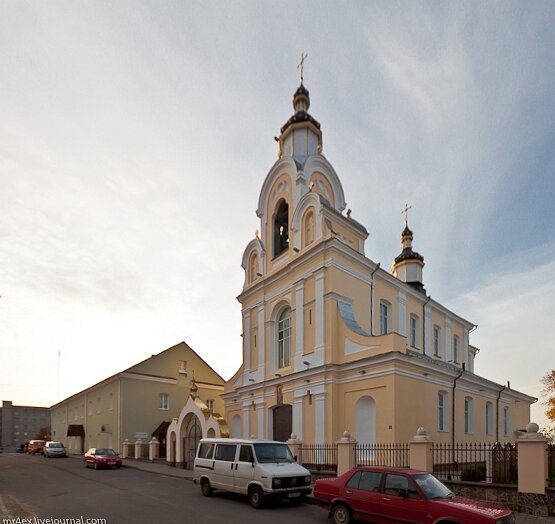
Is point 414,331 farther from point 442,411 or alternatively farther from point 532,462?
point 532,462

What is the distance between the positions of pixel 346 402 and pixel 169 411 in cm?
2050

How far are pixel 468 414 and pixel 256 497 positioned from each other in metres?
16.6

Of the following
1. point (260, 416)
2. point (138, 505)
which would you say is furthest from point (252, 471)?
point (260, 416)

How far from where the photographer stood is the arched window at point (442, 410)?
69.9 feet

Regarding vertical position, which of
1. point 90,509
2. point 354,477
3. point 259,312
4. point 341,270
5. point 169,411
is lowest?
point 169,411

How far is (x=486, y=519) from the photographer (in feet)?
24.5

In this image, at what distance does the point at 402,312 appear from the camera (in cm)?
2675

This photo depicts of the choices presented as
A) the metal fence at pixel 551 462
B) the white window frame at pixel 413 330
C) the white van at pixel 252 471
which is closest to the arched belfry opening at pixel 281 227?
the white window frame at pixel 413 330

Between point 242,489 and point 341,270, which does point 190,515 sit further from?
point 341,270

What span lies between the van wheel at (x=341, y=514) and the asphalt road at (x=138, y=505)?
0.43m

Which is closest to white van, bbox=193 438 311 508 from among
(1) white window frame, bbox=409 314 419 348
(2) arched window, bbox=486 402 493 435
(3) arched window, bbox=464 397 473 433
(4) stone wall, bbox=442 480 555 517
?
(4) stone wall, bbox=442 480 555 517

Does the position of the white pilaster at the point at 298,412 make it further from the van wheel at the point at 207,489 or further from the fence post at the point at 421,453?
the fence post at the point at 421,453

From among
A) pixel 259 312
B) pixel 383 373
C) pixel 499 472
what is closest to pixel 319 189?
pixel 259 312

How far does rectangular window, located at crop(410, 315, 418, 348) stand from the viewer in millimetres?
28233
